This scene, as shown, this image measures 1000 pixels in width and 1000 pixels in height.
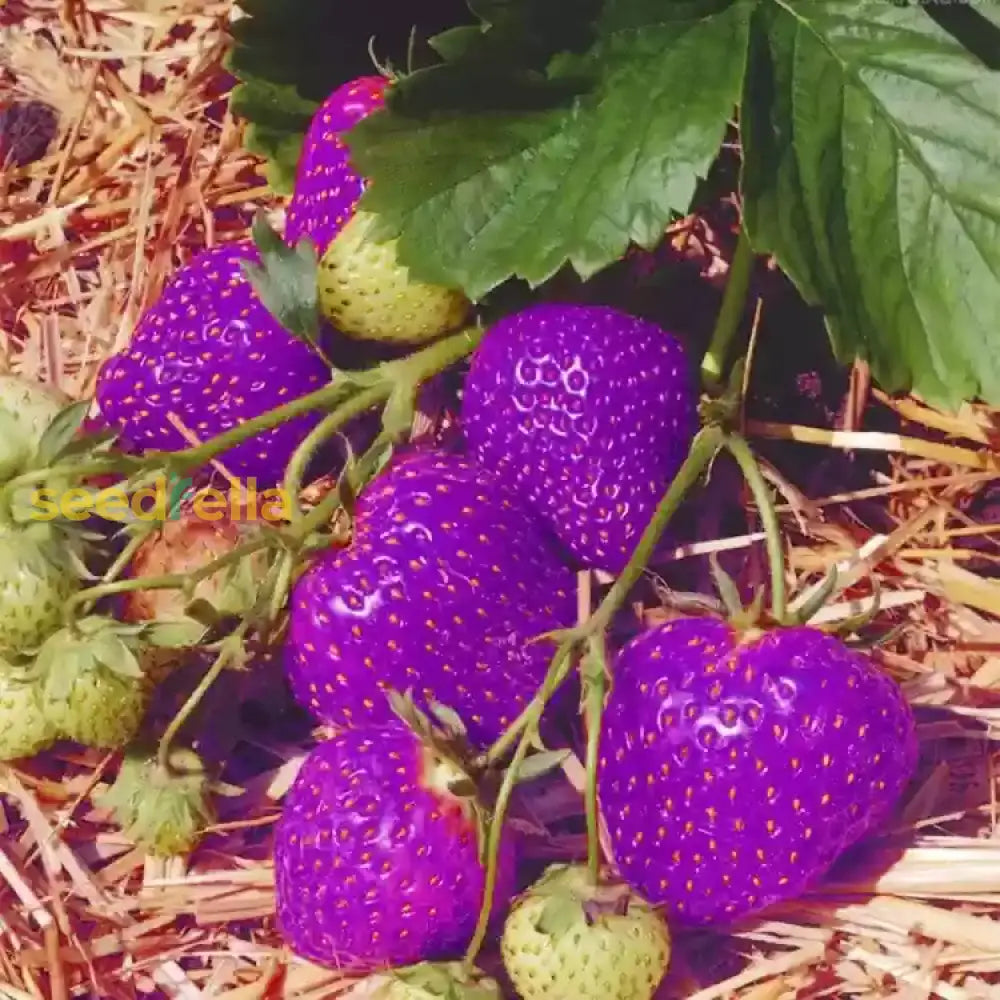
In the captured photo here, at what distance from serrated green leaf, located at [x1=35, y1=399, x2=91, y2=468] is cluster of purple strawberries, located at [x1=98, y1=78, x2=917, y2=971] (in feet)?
0.36

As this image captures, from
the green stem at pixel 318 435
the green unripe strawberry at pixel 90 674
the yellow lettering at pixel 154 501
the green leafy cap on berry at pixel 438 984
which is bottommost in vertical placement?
the green leafy cap on berry at pixel 438 984

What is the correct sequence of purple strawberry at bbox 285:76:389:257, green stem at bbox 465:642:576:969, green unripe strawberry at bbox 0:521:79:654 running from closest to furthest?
1. green stem at bbox 465:642:576:969
2. green unripe strawberry at bbox 0:521:79:654
3. purple strawberry at bbox 285:76:389:257

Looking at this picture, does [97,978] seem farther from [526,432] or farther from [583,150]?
[583,150]

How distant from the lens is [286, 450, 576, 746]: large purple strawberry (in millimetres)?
1173

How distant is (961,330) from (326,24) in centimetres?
65

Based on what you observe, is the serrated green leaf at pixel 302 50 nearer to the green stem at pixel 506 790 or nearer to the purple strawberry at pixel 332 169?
the purple strawberry at pixel 332 169

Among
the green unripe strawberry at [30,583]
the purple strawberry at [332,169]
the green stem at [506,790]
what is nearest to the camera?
the green stem at [506,790]

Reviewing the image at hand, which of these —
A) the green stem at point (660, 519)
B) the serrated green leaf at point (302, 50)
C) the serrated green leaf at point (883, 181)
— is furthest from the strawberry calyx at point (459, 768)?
the serrated green leaf at point (302, 50)

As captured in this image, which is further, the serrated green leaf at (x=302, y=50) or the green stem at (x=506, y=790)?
the serrated green leaf at (x=302, y=50)

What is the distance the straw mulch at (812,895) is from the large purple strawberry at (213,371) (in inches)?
9.0

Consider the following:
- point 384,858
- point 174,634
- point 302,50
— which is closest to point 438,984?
point 384,858

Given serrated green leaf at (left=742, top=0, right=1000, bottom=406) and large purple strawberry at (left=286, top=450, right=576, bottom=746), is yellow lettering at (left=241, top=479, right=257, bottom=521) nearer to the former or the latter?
large purple strawberry at (left=286, top=450, right=576, bottom=746)

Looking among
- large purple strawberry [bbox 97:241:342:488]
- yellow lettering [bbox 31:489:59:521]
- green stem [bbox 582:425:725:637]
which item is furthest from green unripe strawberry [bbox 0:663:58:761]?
green stem [bbox 582:425:725:637]

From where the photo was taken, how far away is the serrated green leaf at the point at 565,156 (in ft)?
Answer: 3.87
